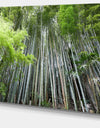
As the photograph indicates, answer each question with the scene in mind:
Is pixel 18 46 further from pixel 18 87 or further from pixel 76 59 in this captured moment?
pixel 76 59

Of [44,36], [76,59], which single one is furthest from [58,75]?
[44,36]

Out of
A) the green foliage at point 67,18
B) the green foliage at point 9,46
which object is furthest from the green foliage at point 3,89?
the green foliage at point 67,18

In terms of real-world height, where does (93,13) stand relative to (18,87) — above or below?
above

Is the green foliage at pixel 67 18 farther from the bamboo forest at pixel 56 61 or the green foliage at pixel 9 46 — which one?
the green foliage at pixel 9 46

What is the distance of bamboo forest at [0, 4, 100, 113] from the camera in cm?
238

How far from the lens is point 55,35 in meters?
3.22

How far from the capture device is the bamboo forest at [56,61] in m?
2.38

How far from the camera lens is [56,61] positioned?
2.90 metres

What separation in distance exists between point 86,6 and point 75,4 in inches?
11.5

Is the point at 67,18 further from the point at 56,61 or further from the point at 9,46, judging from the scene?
the point at 9,46

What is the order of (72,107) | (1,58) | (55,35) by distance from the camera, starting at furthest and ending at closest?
(55,35) → (1,58) → (72,107)

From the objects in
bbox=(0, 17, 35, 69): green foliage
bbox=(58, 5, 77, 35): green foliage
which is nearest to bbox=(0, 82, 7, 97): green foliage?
bbox=(0, 17, 35, 69): green foliage

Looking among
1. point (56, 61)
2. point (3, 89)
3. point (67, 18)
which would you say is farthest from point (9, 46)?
point (67, 18)

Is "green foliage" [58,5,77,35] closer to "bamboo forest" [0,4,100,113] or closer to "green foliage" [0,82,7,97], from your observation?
"bamboo forest" [0,4,100,113]
